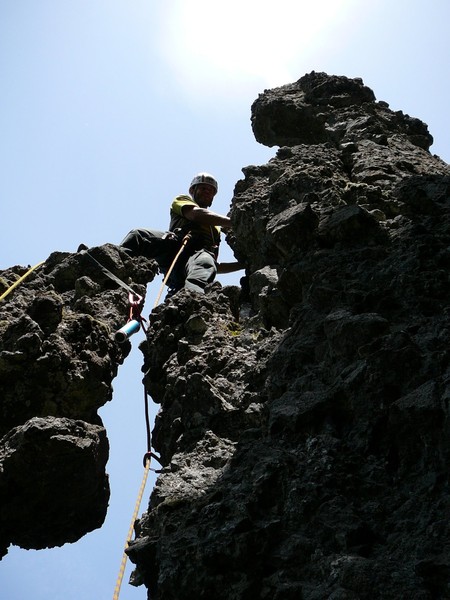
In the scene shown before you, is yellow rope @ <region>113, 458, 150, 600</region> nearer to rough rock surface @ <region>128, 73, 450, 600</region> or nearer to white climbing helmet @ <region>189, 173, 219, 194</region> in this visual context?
rough rock surface @ <region>128, 73, 450, 600</region>

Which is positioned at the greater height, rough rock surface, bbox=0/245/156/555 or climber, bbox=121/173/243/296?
climber, bbox=121/173/243/296

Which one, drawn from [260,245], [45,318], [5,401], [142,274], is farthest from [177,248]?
[5,401]

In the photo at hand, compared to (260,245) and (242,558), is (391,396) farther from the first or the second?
(260,245)

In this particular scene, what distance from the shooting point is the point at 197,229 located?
8969 millimetres

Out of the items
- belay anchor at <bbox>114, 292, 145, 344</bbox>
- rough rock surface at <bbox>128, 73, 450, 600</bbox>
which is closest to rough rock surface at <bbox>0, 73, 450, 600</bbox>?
rough rock surface at <bbox>128, 73, 450, 600</bbox>

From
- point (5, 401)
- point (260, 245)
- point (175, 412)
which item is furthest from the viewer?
point (260, 245)

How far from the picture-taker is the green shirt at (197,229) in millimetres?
8891

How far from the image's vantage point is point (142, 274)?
7762mm

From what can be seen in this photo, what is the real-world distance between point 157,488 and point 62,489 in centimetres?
153

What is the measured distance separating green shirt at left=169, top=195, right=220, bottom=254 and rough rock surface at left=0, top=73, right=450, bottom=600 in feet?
4.62

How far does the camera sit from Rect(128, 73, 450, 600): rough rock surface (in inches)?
101

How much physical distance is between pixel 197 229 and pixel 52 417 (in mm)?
4600

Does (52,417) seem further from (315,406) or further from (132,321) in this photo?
(315,406)

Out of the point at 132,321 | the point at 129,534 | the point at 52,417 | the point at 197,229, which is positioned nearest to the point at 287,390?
the point at 129,534
